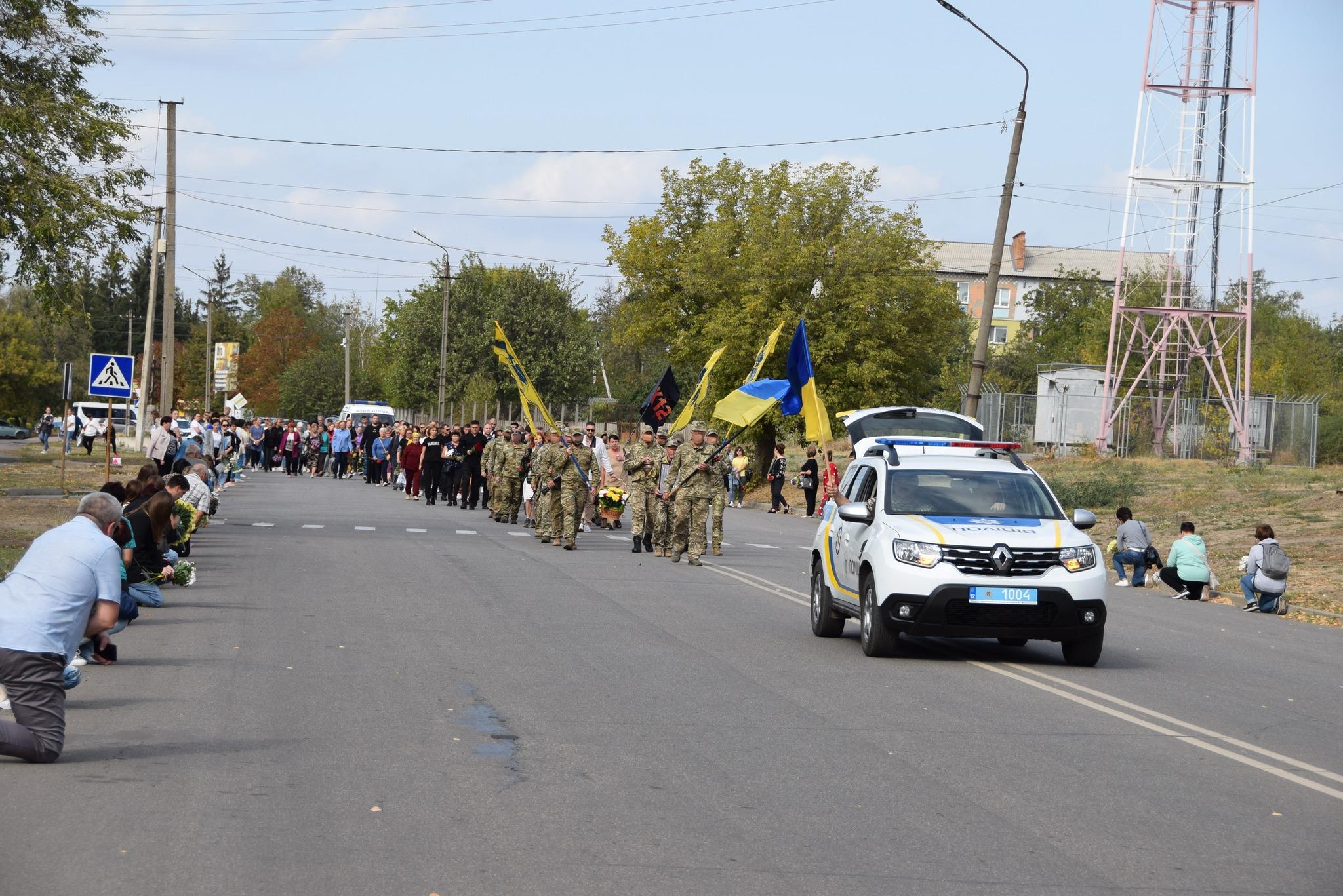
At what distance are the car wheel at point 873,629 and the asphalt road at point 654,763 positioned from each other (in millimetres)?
155

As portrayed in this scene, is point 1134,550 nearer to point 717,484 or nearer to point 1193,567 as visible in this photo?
point 1193,567

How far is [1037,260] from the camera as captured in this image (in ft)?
436

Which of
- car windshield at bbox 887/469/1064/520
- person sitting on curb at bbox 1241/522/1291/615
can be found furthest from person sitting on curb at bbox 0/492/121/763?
person sitting on curb at bbox 1241/522/1291/615

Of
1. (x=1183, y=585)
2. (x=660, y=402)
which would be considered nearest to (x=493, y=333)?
(x=660, y=402)

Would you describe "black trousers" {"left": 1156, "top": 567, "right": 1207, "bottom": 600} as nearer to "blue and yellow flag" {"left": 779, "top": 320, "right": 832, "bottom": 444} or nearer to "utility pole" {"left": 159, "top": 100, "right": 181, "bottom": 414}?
"blue and yellow flag" {"left": 779, "top": 320, "right": 832, "bottom": 444}

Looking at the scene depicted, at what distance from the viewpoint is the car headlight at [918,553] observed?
11.8m

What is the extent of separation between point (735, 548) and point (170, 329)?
772 inches

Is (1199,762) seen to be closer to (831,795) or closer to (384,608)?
(831,795)

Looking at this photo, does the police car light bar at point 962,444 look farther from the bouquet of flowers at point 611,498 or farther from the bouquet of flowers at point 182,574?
the bouquet of flowers at point 611,498

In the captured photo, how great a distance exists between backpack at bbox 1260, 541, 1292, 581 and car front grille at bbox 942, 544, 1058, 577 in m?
9.51

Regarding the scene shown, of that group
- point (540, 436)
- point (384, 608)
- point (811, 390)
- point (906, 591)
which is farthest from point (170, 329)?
point (906, 591)

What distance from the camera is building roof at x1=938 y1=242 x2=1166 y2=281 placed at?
426ft

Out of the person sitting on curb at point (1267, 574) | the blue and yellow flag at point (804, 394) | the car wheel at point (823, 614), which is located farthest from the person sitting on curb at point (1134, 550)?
the car wheel at point (823, 614)

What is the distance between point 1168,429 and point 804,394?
3198 cm
